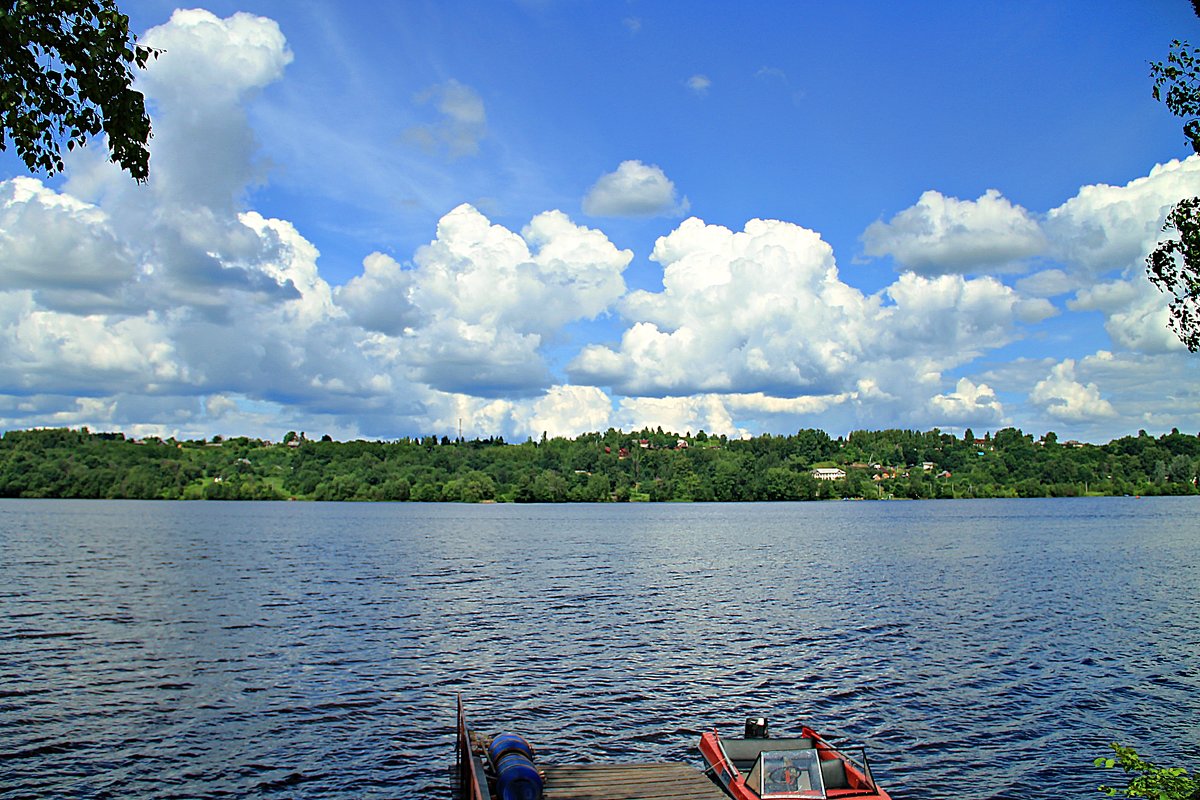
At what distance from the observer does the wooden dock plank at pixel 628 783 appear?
22359 mm

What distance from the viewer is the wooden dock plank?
22.4m

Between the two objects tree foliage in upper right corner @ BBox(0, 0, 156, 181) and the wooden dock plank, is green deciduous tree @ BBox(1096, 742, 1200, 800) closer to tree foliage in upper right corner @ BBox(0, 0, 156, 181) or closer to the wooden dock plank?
the wooden dock plank

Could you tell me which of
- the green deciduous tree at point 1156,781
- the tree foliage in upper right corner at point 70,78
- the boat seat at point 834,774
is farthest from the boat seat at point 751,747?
the tree foliage in upper right corner at point 70,78

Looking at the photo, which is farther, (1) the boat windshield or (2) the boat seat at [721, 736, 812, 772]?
(2) the boat seat at [721, 736, 812, 772]

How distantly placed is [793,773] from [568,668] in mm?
20962

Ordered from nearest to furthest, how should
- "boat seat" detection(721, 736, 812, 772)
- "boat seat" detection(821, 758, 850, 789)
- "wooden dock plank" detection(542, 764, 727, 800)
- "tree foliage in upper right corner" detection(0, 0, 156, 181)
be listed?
"tree foliage in upper right corner" detection(0, 0, 156, 181), "wooden dock plank" detection(542, 764, 727, 800), "boat seat" detection(821, 758, 850, 789), "boat seat" detection(721, 736, 812, 772)

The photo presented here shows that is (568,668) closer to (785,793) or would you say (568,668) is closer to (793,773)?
(793,773)

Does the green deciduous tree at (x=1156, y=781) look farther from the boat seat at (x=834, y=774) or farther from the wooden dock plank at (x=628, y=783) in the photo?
the wooden dock plank at (x=628, y=783)

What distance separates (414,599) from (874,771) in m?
45.4

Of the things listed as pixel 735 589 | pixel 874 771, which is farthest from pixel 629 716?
pixel 735 589

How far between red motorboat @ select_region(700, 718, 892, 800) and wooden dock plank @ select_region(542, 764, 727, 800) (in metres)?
0.94

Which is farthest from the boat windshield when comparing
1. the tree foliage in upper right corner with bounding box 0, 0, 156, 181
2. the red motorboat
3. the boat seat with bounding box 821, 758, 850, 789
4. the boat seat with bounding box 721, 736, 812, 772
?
the tree foliage in upper right corner with bounding box 0, 0, 156, 181

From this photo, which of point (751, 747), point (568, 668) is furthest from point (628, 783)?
point (568, 668)

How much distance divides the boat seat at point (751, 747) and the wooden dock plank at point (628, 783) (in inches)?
68.9
